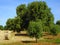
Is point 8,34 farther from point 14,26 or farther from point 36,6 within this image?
point 14,26

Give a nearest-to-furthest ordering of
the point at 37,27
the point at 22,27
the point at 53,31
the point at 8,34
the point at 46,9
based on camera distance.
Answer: the point at 8,34 → the point at 37,27 → the point at 53,31 → the point at 46,9 → the point at 22,27

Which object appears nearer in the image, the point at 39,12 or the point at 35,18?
the point at 39,12

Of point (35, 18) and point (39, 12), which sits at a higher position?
point (39, 12)

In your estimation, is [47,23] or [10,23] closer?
[47,23]

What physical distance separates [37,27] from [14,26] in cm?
3503

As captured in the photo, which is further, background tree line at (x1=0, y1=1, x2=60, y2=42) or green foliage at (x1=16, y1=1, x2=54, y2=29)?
green foliage at (x1=16, y1=1, x2=54, y2=29)

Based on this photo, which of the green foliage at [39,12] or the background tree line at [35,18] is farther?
the green foliage at [39,12]

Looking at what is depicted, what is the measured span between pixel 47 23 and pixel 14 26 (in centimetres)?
1441

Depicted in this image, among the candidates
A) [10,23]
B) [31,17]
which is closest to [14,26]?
[10,23]

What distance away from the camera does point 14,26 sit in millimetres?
88500

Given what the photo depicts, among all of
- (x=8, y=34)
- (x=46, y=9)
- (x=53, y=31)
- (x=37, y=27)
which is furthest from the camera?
(x=46, y=9)

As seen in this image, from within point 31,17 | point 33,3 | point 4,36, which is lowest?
point 4,36

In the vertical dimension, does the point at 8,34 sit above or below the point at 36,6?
below

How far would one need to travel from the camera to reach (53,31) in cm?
7469
